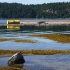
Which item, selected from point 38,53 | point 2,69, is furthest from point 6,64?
point 38,53

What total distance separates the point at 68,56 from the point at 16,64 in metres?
5.48

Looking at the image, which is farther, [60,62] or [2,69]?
[60,62]

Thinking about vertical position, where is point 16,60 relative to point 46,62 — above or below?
above

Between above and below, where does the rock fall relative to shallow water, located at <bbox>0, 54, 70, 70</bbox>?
above

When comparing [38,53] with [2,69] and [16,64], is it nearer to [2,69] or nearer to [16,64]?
[16,64]

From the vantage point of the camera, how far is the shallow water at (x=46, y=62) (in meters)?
20.5

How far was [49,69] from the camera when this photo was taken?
19875 millimetres

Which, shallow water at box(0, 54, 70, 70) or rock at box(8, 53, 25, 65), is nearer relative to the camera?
shallow water at box(0, 54, 70, 70)

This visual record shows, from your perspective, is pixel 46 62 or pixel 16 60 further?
pixel 46 62

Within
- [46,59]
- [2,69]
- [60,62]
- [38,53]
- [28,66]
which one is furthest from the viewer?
[38,53]

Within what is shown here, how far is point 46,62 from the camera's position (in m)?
22.5

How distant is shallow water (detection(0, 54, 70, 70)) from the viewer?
2055 cm

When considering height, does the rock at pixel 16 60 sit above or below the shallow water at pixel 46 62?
above

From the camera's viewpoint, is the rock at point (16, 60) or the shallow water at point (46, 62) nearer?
the shallow water at point (46, 62)
